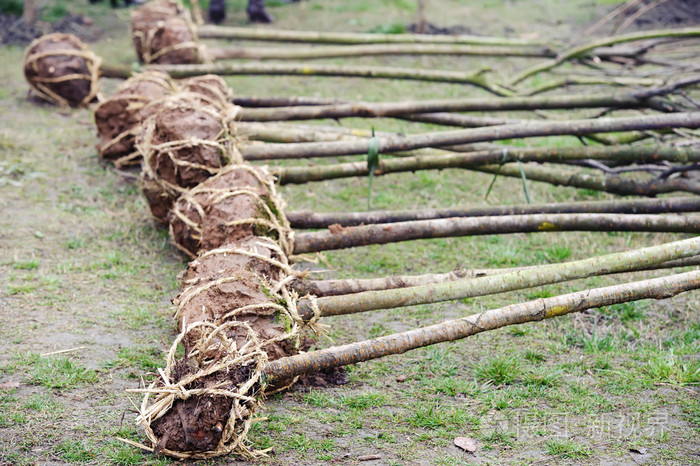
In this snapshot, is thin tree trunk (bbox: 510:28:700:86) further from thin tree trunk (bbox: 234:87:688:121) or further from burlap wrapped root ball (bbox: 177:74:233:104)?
burlap wrapped root ball (bbox: 177:74:233:104)

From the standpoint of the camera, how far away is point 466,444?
2846 mm

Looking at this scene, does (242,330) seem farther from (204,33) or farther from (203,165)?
(204,33)

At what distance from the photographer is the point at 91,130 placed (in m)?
6.82

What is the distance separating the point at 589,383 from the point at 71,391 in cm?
235

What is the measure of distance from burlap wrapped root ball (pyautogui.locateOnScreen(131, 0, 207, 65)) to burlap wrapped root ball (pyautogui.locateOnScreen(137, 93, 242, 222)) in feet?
9.08

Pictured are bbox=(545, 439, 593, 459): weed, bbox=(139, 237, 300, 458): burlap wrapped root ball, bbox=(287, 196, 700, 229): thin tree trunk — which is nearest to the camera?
bbox=(139, 237, 300, 458): burlap wrapped root ball

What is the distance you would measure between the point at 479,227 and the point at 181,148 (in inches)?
75.2

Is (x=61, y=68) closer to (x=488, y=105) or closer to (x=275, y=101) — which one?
(x=275, y=101)

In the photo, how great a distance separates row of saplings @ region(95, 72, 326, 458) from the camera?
2.60 m

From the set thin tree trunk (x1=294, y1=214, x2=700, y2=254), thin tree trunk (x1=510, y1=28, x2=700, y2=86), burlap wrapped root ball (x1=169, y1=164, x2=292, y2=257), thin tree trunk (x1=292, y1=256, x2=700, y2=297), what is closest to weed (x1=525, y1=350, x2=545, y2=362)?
thin tree trunk (x1=292, y1=256, x2=700, y2=297)

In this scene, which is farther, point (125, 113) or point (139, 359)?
point (125, 113)

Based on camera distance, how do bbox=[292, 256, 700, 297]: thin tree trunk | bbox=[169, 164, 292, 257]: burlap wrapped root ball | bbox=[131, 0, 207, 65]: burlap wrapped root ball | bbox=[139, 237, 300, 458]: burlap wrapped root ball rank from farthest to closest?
bbox=[131, 0, 207, 65]: burlap wrapped root ball < bbox=[169, 164, 292, 257]: burlap wrapped root ball < bbox=[292, 256, 700, 297]: thin tree trunk < bbox=[139, 237, 300, 458]: burlap wrapped root ball

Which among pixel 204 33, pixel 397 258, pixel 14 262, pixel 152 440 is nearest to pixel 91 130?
pixel 204 33

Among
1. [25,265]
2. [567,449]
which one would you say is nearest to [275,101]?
[25,265]
